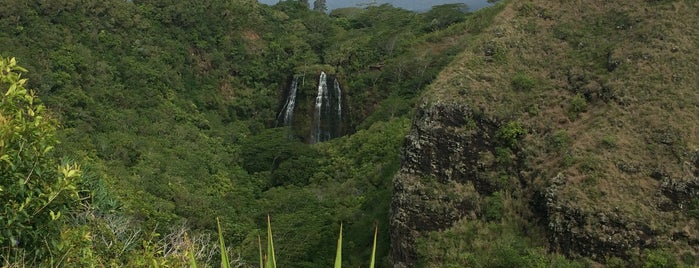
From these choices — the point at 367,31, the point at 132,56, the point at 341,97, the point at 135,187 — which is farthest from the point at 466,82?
the point at 367,31

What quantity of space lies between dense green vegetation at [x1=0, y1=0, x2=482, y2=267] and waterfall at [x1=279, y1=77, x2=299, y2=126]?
927 millimetres

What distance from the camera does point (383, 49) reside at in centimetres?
4966

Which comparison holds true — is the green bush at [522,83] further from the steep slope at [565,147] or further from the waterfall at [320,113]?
the waterfall at [320,113]

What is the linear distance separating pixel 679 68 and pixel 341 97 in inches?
1116

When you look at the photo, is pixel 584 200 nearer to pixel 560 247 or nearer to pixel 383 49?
pixel 560 247

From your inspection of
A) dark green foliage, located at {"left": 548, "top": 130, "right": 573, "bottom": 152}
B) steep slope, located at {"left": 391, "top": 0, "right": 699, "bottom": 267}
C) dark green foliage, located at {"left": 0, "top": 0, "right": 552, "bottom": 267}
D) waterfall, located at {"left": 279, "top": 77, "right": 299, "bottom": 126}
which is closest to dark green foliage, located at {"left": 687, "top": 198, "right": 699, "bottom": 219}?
steep slope, located at {"left": 391, "top": 0, "right": 699, "bottom": 267}

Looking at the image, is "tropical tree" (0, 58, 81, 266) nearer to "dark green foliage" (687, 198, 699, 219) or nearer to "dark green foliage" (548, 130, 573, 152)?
"dark green foliage" (687, 198, 699, 219)

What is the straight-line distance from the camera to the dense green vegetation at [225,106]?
2725 centimetres

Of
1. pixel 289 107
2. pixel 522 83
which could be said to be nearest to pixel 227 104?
pixel 289 107

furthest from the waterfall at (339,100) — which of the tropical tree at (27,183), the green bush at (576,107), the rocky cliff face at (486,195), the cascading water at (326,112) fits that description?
the tropical tree at (27,183)

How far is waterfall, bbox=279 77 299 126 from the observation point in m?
46.2

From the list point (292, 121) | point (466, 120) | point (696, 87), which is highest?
point (696, 87)

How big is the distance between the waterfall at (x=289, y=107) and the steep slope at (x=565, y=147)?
946 inches

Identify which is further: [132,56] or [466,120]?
[132,56]
